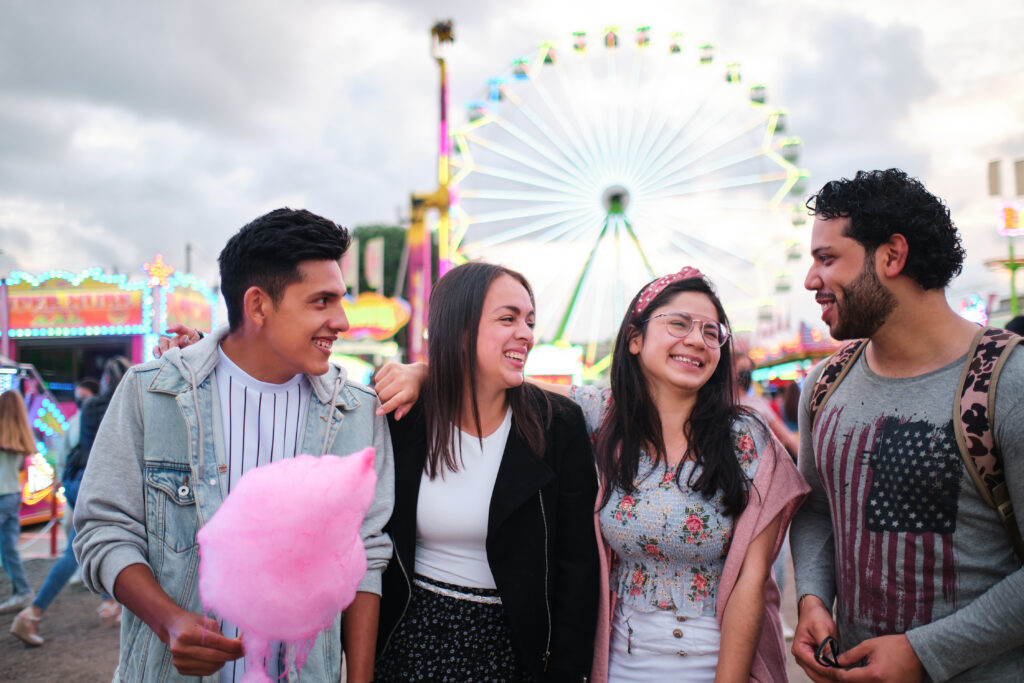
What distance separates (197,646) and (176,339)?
3.38ft

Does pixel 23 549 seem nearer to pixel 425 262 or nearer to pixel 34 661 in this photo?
pixel 34 661

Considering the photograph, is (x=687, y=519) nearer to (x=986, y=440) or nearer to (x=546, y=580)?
(x=546, y=580)

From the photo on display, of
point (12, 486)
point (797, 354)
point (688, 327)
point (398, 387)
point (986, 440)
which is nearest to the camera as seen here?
point (986, 440)

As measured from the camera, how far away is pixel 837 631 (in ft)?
6.31

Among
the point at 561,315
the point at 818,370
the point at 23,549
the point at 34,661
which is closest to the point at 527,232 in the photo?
the point at 561,315

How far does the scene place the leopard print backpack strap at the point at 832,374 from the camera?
6.71ft

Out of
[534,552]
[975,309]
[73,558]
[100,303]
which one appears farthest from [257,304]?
[975,309]

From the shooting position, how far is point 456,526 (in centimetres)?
195

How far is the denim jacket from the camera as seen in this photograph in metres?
1.57

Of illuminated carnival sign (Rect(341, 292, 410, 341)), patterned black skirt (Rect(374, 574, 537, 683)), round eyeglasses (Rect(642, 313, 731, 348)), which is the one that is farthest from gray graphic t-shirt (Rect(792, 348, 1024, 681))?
illuminated carnival sign (Rect(341, 292, 410, 341))

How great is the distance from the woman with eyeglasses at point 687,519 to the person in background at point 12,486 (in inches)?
199

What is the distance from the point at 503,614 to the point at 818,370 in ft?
4.12

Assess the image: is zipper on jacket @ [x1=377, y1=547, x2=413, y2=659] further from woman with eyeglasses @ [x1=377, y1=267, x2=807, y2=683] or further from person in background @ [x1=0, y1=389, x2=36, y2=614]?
person in background @ [x1=0, y1=389, x2=36, y2=614]

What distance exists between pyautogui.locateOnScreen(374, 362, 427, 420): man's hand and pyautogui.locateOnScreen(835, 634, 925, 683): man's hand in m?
1.37
